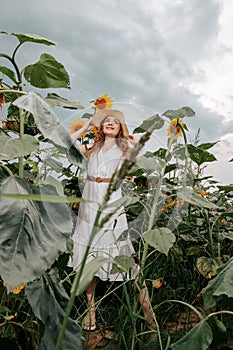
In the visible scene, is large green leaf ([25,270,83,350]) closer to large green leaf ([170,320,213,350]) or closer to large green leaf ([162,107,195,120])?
large green leaf ([170,320,213,350])

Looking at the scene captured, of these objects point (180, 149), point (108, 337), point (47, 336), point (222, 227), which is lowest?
point (108, 337)

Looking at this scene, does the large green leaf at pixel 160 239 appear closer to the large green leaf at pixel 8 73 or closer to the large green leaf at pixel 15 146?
the large green leaf at pixel 15 146

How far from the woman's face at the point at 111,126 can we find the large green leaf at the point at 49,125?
0.53 ft

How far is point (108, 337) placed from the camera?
1410 millimetres

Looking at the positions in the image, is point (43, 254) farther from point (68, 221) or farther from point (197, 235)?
point (197, 235)

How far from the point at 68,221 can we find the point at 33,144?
7.4 inches

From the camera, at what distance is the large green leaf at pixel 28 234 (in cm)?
51

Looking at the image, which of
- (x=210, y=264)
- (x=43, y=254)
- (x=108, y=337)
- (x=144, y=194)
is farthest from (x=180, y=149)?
(x=108, y=337)

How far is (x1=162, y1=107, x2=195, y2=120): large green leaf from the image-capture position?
115 centimetres

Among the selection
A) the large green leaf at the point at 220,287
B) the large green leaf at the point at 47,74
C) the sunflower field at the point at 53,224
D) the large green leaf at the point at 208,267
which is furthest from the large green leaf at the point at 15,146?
the large green leaf at the point at 208,267

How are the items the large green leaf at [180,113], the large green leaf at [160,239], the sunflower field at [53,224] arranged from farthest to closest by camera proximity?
1. the large green leaf at [180,113]
2. the large green leaf at [160,239]
3. the sunflower field at [53,224]

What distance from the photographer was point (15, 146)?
0.69 metres

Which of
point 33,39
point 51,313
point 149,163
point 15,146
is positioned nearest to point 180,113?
point 149,163

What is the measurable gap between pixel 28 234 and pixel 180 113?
72cm
